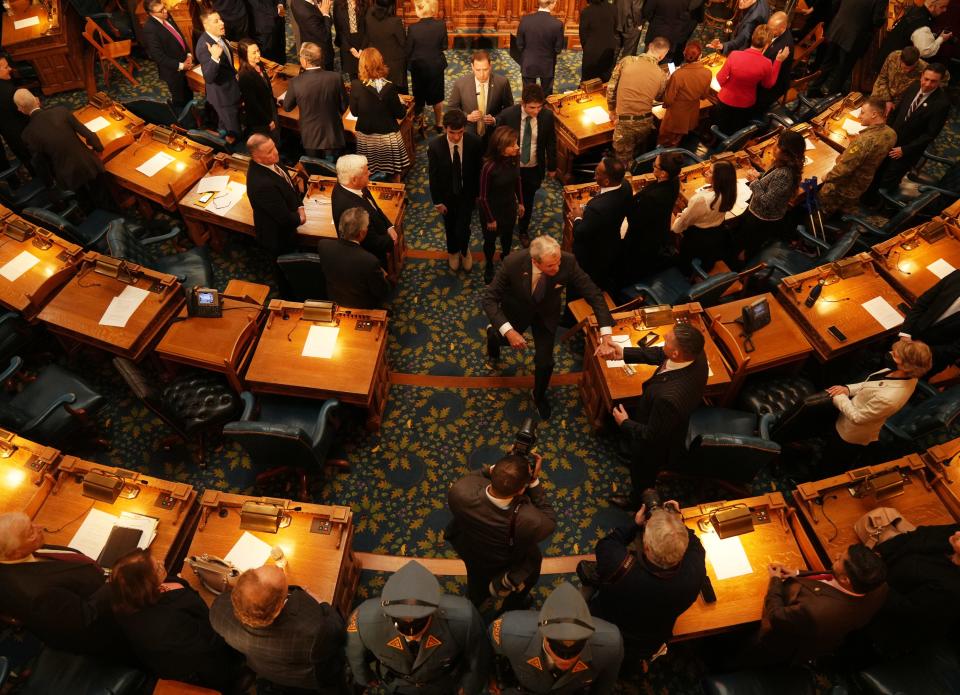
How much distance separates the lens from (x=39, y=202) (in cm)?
671

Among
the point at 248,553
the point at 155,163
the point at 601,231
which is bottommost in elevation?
the point at 248,553

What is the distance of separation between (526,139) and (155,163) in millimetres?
3947

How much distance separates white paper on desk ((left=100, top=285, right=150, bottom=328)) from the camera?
520 cm

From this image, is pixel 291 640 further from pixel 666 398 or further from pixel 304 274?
pixel 304 274

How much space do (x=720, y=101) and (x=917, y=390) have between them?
14.4ft

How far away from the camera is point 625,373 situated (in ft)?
16.2

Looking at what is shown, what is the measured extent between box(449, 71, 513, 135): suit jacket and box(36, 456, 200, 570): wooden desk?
4.41 metres

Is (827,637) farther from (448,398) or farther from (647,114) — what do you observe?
(647,114)

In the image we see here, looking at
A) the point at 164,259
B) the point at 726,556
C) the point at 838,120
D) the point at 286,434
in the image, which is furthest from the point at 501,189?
the point at 838,120

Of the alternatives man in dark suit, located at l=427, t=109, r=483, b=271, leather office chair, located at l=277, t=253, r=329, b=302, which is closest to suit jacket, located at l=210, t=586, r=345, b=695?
leather office chair, located at l=277, t=253, r=329, b=302

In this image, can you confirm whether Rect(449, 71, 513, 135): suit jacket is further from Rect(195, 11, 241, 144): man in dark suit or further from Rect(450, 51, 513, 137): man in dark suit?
Rect(195, 11, 241, 144): man in dark suit

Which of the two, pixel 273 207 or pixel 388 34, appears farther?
pixel 388 34

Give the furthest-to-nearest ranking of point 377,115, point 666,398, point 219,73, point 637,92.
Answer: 1. point 219,73
2. point 637,92
3. point 377,115
4. point 666,398

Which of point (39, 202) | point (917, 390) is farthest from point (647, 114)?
point (39, 202)
